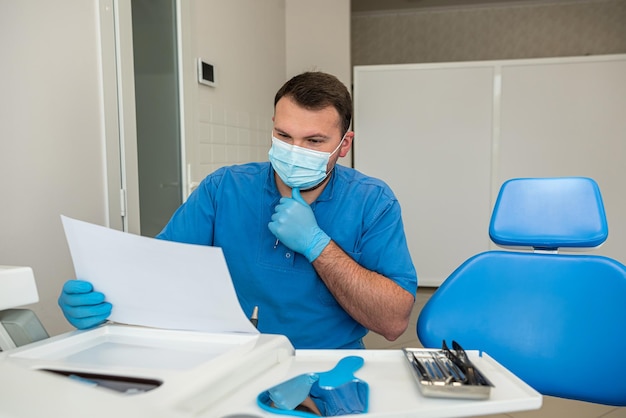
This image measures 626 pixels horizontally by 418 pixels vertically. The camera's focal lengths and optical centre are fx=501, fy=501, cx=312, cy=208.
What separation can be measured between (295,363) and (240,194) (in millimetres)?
659

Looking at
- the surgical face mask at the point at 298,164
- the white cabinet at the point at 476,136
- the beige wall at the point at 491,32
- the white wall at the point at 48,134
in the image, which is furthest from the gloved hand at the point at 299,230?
the beige wall at the point at 491,32

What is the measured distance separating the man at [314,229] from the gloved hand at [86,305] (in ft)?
1.33

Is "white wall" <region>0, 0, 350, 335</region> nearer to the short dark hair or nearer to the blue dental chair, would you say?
the short dark hair

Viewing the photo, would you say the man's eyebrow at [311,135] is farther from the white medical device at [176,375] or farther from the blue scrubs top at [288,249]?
the white medical device at [176,375]

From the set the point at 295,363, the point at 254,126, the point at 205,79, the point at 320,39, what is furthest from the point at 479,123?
the point at 295,363

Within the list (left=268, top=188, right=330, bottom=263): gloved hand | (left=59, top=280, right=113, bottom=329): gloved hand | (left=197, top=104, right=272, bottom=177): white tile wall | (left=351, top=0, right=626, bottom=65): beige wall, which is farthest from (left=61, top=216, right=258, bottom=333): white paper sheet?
(left=351, top=0, right=626, bottom=65): beige wall

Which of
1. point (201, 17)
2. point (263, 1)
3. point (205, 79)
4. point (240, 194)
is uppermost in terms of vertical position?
point (263, 1)

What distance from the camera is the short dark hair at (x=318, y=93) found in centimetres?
123

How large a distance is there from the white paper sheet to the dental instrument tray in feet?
0.83

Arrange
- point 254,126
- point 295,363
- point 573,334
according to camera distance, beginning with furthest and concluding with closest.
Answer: point 254,126, point 573,334, point 295,363

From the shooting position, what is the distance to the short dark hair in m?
1.23

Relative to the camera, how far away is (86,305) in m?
0.84

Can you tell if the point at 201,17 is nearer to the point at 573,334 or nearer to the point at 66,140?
the point at 66,140

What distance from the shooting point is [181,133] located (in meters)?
2.32
